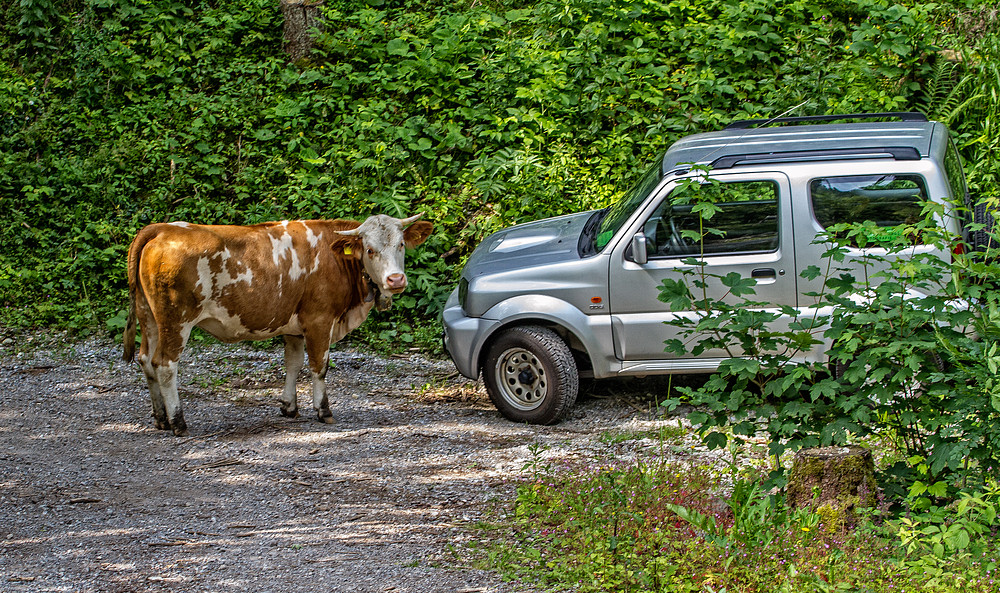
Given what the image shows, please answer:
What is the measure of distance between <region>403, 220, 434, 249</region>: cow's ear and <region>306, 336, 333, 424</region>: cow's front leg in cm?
105

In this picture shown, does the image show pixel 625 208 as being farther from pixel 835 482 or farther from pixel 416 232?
pixel 835 482

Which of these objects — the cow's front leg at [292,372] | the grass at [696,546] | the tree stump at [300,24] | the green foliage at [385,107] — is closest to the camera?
the grass at [696,546]

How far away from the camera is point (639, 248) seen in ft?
23.4

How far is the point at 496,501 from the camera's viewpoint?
6000mm

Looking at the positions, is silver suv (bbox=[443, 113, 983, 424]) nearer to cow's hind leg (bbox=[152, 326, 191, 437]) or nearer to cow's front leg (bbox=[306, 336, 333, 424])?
cow's front leg (bbox=[306, 336, 333, 424])

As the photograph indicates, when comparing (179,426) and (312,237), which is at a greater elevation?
(312,237)

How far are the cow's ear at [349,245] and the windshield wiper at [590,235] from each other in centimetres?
170

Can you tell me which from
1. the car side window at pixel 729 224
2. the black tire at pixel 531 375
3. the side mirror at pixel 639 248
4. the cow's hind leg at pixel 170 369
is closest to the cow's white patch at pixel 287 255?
the cow's hind leg at pixel 170 369

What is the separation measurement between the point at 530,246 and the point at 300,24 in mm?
6047

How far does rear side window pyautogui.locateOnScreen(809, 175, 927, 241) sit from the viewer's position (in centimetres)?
683

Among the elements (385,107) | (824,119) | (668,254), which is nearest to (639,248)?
(668,254)

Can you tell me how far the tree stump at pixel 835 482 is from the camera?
5.07m

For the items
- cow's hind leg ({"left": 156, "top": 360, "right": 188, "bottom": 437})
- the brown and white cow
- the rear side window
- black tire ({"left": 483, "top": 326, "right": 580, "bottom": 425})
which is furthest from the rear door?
cow's hind leg ({"left": 156, "top": 360, "right": 188, "bottom": 437})

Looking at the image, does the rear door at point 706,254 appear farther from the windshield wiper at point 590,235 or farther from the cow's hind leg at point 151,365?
the cow's hind leg at point 151,365
